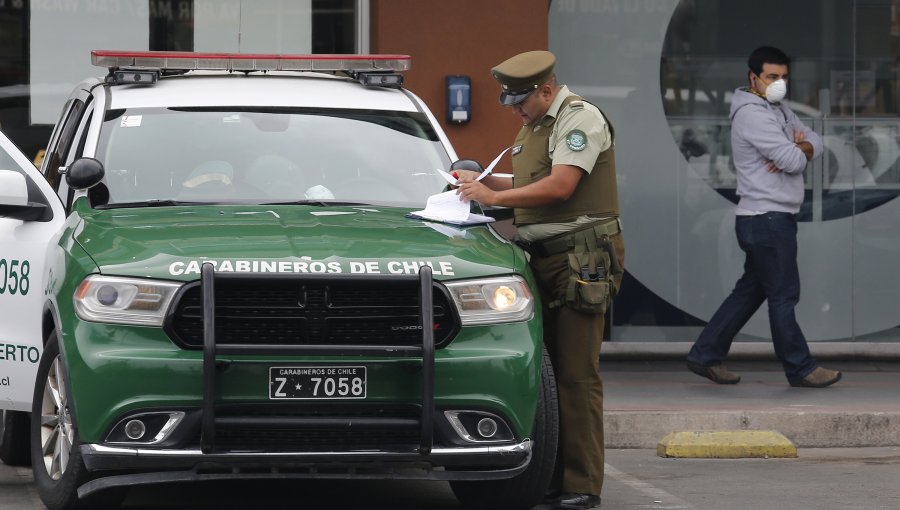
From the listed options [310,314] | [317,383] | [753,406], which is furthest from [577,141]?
[753,406]

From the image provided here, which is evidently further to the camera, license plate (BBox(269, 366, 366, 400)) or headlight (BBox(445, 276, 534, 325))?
headlight (BBox(445, 276, 534, 325))

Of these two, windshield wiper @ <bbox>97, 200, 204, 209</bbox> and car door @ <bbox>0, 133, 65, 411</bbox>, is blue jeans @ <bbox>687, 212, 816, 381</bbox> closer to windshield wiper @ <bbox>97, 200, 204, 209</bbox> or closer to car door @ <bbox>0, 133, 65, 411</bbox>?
windshield wiper @ <bbox>97, 200, 204, 209</bbox>

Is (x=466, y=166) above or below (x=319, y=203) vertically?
above

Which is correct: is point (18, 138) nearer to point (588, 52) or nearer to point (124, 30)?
point (124, 30)

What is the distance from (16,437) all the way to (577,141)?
3.03 meters

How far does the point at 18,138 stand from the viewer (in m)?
11.7

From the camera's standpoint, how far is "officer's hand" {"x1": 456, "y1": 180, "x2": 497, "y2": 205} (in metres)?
6.85

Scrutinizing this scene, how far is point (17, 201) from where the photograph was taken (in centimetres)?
695

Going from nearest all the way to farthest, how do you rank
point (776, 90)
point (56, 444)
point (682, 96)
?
1. point (56, 444)
2. point (776, 90)
3. point (682, 96)

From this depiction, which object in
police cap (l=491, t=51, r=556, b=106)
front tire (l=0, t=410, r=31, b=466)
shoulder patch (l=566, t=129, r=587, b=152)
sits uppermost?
police cap (l=491, t=51, r=556, b=106)

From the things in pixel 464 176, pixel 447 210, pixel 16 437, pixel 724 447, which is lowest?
pixel 724 447

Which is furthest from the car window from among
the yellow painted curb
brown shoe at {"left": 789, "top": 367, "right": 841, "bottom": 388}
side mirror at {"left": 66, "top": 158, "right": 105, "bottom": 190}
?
brown shoe at {"left": 789, "top": 367, "right": 841, "bottom": 388}

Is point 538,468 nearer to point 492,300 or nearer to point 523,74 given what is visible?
point 492,300

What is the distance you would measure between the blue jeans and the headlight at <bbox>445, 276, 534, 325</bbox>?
4434mm
